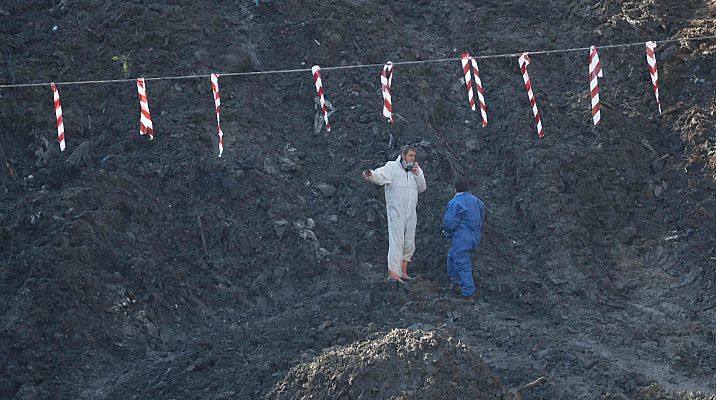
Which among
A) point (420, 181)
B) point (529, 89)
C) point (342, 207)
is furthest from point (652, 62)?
point (342, 207)

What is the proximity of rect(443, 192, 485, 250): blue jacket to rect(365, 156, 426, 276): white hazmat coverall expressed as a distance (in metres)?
0.42

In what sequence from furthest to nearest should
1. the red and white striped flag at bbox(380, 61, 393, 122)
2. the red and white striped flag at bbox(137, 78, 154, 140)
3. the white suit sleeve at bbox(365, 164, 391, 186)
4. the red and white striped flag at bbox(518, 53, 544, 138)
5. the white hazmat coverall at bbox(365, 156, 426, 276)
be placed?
the red and white striped flag at bbox(518, 53, 544, 138) < the red and white striped flag at bbox(380, 61, 393, 122) < the red and white striped flag at bbox(137, 78, 154, 140) < the white hazmat coverall at bbox(365, 156, 426, 276) < the white suit sleeve at bbox(365, 164, 391, 186)

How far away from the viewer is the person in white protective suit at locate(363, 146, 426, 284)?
11.4m

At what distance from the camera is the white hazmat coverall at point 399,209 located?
1141 cm

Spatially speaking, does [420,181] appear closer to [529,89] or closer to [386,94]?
[386,94]

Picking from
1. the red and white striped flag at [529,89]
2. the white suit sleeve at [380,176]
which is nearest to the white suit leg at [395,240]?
the white suit sleeve at [380,176]

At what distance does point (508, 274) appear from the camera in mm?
11883

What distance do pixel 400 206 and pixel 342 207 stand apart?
126 centimetres

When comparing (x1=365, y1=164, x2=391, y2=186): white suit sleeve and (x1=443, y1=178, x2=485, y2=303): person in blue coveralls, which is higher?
(x1=365, y1=164, x2=391, y2=186): white suit sleeve

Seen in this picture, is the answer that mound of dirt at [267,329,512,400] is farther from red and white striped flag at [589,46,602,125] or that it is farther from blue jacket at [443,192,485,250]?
red and white striped flag at [589,46,602,125]

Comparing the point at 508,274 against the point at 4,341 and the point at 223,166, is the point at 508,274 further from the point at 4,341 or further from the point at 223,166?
the point at 4,341

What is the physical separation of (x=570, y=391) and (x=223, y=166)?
5139 mm

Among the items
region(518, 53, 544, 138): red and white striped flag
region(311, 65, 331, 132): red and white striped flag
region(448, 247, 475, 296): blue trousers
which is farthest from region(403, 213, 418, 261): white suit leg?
region(518, 53, 544, 138): red and white striped flag

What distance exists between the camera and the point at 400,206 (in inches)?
449
